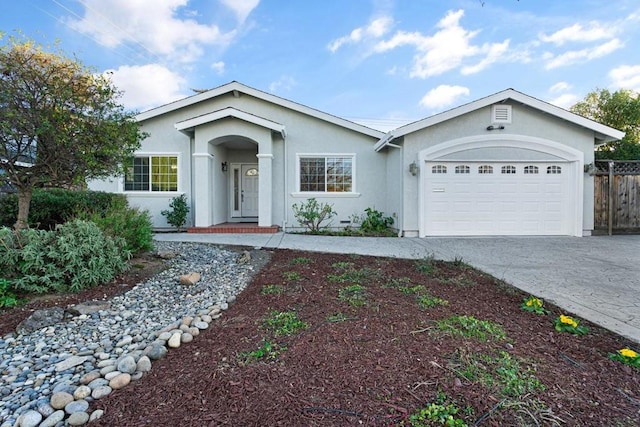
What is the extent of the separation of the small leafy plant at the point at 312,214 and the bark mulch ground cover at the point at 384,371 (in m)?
7.10

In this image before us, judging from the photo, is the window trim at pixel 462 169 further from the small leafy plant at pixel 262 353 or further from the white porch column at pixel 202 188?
the small leafy plant at pixel 262 353

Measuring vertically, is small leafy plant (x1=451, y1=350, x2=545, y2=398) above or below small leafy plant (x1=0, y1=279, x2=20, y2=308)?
below

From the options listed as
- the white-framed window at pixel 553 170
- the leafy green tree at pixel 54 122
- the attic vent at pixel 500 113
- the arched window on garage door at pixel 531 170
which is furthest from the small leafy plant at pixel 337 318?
the white-framed window at pixel 553 170

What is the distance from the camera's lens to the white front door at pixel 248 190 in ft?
42.4

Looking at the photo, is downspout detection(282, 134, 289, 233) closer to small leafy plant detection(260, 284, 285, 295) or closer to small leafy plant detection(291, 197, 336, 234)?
small leafy plant detection(291, 197, 336, 234)

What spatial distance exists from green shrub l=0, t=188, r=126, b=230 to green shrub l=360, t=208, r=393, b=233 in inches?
278

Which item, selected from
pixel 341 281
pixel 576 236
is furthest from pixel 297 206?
pixel 576 236

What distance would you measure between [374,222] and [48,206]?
901 cm

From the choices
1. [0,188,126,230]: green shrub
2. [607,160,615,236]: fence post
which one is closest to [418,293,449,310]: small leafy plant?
[0,188,126,230]: green shrub

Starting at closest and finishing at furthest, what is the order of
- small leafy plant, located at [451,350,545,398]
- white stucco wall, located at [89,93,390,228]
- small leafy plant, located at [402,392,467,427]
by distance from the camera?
small leafy plant, located at [402,392,467,427], small leafy plant, located at [451,350,545,398], white stucco wall, located at [89,93,390,228]

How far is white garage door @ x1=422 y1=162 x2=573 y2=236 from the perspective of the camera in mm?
9586

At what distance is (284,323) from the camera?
2.99 metres

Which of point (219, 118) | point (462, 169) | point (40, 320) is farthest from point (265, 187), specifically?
point (40, 320)

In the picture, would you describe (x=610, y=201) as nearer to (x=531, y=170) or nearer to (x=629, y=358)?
(x=531, y=170)
